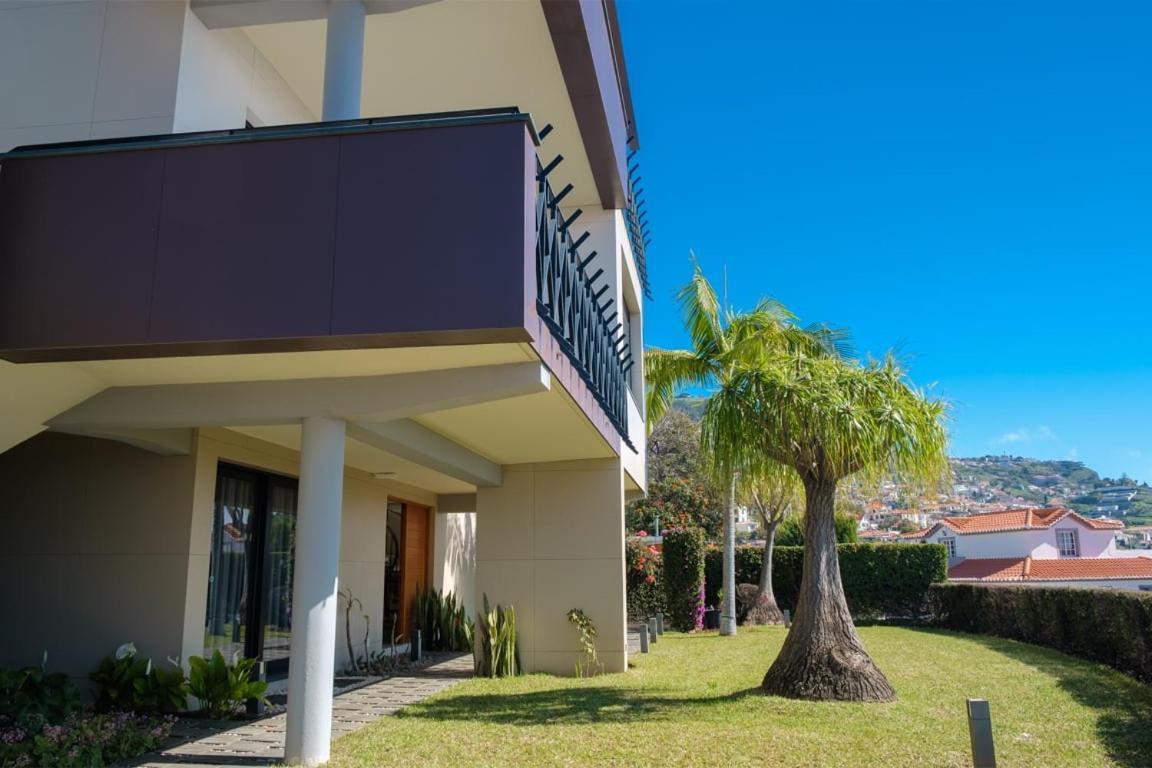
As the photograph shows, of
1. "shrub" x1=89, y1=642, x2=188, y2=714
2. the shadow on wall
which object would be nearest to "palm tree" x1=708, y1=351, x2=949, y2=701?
"shrub" x1=89, y1=642, x2=188, y2=714

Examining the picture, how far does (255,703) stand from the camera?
8.45 meters

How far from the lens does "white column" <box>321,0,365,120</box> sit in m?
7.21

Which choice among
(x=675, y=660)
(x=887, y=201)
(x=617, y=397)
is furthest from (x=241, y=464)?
(x=887, y=201)

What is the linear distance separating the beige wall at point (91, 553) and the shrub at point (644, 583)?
1397cm

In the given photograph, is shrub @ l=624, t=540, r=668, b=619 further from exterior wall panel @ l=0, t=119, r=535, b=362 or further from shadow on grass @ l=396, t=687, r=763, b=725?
exterior wall panel @ l=0, t=119, r=535, b=362

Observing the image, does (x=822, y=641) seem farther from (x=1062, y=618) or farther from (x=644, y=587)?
(x=644, y=587)

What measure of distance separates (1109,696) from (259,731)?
380 inches

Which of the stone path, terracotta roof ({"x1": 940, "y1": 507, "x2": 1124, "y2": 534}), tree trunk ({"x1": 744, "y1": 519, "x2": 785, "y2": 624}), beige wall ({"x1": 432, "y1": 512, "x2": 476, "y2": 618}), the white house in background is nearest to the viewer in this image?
the stone path

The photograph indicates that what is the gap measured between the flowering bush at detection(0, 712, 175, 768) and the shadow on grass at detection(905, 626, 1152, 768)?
→ 7933 millimetres

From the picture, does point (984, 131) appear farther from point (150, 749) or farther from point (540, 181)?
point (150, 749)

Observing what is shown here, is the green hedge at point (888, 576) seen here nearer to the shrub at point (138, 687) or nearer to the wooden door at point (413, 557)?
the wooden door at point (413, 557)

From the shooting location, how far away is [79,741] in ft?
22.6

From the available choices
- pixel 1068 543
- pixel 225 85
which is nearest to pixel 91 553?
pixel 225 85

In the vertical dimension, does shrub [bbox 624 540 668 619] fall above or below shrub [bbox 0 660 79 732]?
above
